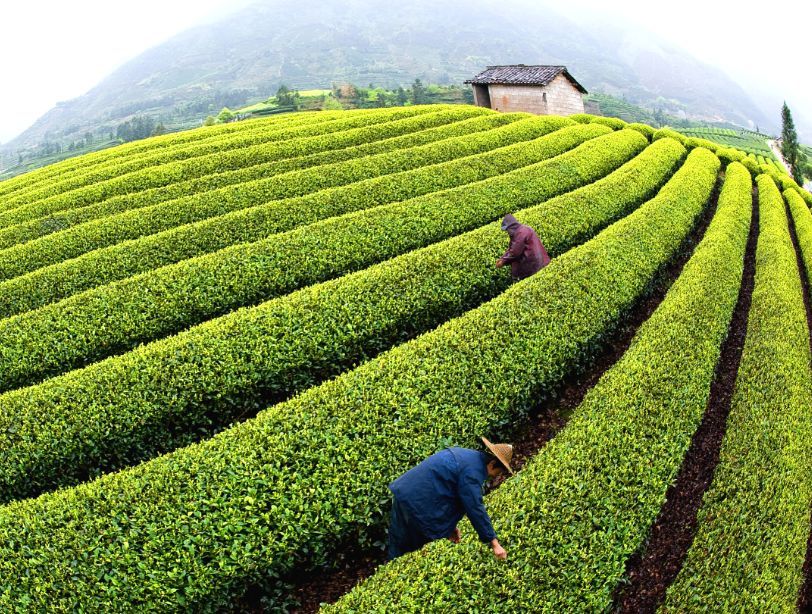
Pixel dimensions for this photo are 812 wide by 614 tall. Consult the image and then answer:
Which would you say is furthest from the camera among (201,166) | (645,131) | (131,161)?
(645,131)

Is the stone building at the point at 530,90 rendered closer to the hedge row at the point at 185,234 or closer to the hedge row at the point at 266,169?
the hedge row at the point at 266,169

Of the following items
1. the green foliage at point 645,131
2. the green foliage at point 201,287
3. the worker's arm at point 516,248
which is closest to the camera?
the green foliage at point 201,287

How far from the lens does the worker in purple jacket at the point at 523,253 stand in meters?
12.1

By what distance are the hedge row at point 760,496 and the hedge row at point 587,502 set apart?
2.20ft

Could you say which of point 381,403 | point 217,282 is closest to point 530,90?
point 217,282

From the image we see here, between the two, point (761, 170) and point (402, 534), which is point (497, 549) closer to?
point (402, 534)

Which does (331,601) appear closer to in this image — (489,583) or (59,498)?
(489,583)

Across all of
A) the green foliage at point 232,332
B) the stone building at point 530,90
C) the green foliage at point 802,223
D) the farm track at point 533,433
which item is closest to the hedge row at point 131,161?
the green foliage at point 232,332

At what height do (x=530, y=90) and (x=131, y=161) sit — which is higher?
(x=530, y=90)

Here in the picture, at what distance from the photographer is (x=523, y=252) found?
488 inches

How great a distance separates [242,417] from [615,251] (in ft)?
34.0

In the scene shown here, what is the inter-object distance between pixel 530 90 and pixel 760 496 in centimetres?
3493

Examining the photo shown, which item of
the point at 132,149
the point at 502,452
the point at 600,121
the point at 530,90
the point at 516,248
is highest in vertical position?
the point at 530,90

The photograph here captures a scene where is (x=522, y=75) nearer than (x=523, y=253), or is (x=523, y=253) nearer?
(x=523, y=253)
